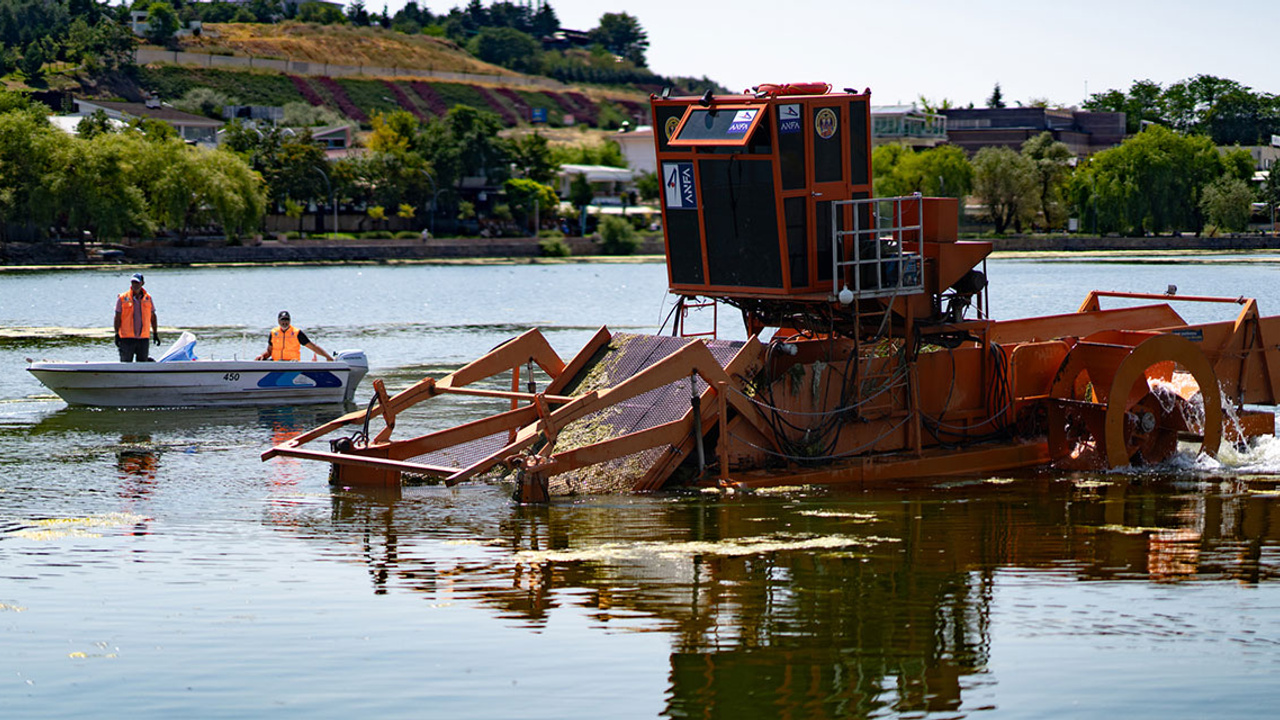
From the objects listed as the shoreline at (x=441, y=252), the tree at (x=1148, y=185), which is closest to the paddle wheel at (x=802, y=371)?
the shoreline at (x=441, y=252)

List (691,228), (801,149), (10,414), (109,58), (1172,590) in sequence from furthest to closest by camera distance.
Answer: (109,58)
(10,414)
(691,228)
(801,149)
(1172,590)

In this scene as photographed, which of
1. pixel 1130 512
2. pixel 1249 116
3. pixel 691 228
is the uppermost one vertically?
pixel 1249 116

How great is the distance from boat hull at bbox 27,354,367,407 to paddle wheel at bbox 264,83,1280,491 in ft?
29.9

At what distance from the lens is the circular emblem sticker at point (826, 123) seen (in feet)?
50.9

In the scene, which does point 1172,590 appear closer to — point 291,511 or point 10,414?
point 291,511

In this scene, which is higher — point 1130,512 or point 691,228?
point 691,228

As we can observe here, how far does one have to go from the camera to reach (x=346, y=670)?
31.4 ft

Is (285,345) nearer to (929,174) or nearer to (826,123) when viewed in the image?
(826,123)

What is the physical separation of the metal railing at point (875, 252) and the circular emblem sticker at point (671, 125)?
211 centimetres

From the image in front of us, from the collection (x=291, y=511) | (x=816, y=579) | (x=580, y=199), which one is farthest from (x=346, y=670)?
(x=580, y=199)

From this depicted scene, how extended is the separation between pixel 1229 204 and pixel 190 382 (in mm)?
113046

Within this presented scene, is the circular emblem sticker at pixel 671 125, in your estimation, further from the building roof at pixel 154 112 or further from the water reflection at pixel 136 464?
the building roof at pixel 154 112

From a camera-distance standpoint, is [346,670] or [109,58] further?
[109,58]

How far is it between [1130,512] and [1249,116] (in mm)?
189958
